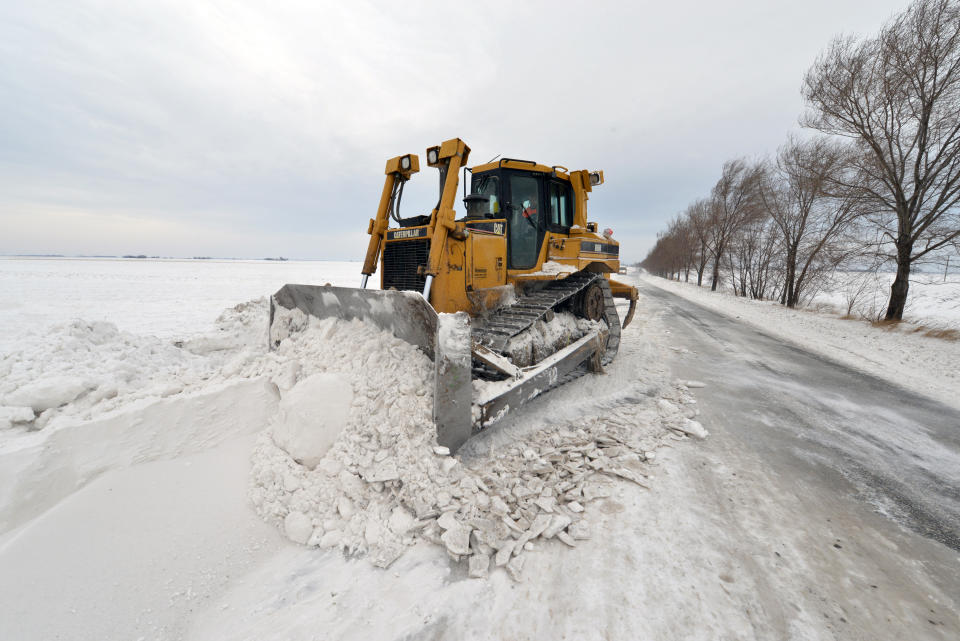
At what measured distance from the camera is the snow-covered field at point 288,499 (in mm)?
1724

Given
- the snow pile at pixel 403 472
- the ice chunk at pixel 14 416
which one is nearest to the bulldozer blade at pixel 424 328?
the snow pile at pixel 403 472

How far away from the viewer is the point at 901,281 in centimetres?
1027

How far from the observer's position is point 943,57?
8.82m

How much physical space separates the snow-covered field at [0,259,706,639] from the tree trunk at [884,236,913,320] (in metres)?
11.7

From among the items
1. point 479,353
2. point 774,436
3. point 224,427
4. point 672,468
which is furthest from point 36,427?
point 774,436

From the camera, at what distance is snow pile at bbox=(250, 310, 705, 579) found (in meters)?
2.11

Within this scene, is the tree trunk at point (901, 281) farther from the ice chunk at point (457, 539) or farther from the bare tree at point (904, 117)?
the ice chunk at point (457, 539)

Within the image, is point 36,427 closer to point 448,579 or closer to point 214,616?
point 214,616

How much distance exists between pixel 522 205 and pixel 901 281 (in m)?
12.0

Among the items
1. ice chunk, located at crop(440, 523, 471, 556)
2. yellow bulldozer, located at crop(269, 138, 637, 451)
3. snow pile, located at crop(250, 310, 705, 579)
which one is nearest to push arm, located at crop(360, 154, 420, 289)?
yellow bulldozer, located at crop(269, 138, 637, 451)

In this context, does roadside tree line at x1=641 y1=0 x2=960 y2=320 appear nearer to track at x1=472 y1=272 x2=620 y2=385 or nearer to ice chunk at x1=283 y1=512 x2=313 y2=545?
track at x1=472 y1=272 x2=620 y2=385

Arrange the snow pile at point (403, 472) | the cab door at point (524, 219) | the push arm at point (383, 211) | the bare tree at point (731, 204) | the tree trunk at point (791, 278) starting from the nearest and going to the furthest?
the snow pile at point (403, 472), the push arm at point (383, 211), the cab door at point (524, 219), the tree trunk at point (791, 278), the bare tree at point (731, 204)

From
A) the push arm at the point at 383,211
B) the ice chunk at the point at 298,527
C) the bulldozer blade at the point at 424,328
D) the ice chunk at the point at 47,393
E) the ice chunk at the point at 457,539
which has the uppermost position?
the push arm at the point at 383,211

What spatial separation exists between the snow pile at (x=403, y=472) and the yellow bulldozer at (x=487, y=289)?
0.27 metres
